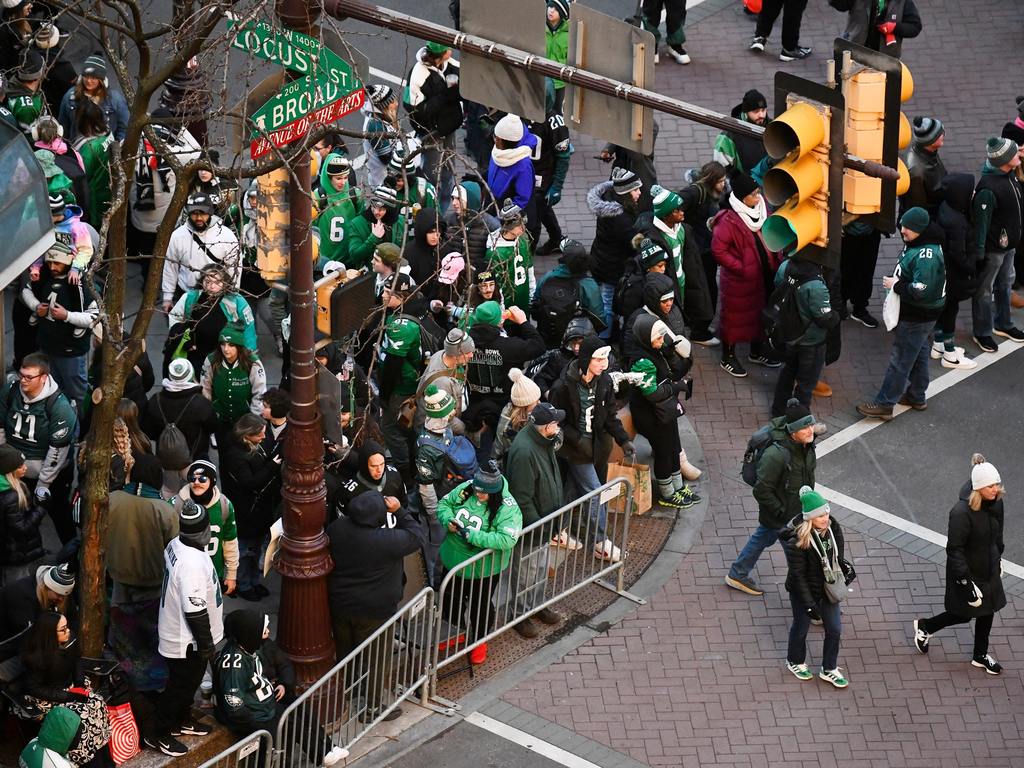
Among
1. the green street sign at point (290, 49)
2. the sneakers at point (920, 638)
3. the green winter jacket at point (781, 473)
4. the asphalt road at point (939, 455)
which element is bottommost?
the sneakers at point (920, 638)

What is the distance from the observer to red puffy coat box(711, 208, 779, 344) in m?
16.2

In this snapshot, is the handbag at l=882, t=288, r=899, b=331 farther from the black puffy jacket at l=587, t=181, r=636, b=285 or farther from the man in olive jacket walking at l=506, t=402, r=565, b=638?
the man in olive jacket walking at l=506, t=402, r=565, b=638

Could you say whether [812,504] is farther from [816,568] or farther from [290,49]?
[290,49]

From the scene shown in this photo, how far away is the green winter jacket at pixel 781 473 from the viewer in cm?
1341

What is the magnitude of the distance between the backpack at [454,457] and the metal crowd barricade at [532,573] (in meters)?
0.66

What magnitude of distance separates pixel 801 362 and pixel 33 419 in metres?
6.45

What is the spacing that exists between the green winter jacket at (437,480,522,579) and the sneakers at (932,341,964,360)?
19.6 feet

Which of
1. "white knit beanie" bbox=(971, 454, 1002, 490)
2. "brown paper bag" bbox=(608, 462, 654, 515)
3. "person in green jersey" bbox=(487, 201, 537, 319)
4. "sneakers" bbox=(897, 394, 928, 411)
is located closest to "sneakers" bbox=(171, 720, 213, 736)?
"brown paper bag" bbox=(608, 462, 654, 515)

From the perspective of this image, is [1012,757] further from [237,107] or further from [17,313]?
[17,313]

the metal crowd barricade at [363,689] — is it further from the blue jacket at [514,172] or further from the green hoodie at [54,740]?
the blue jacket at [514,172]

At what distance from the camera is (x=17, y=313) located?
48.0ft

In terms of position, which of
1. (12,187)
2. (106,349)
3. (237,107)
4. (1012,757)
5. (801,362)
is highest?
(237,107)

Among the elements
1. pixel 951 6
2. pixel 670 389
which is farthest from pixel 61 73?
pixel 951 6

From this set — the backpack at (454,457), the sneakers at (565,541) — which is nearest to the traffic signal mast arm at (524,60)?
the backpack at (454,457)
